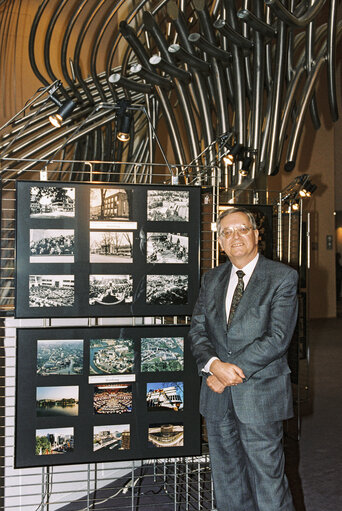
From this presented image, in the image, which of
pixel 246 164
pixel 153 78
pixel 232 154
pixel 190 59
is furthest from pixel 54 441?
pixel 190 59

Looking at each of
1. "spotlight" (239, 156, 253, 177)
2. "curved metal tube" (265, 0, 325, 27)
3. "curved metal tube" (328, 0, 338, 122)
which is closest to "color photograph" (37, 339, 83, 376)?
"spotlight" (239, 156, 253, 177)

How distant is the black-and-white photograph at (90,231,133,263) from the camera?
8.70ft

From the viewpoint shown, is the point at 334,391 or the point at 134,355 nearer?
the point at 134,355

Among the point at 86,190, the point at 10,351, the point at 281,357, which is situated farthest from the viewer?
the point at 10,351

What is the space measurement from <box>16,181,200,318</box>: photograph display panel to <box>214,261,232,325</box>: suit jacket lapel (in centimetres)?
18

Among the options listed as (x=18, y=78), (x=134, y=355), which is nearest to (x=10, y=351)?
(x=134, y=355)

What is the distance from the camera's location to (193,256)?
2.78 meters

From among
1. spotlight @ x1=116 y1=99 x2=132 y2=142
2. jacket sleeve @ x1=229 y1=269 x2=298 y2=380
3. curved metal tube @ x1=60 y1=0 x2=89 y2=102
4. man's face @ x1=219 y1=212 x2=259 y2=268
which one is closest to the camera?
jacket sleeve @ x1=229 y1=269 x2=298 y2=380

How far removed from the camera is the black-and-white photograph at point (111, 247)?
8.70ft

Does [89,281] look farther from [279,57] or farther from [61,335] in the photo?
[279,57]

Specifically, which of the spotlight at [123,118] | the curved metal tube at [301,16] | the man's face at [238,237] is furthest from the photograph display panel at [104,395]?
the curved metal tube at [301,16]

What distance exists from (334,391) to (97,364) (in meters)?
4.93

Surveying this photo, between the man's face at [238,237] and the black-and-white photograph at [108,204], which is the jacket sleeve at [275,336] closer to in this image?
the man's face at [238,237]

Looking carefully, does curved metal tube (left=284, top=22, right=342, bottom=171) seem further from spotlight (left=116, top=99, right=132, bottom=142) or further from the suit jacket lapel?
the suit jacket lapel
